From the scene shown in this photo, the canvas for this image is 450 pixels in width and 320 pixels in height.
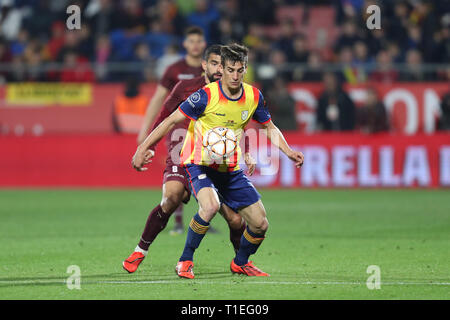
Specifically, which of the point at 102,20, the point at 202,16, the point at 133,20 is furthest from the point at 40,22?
the point at 202,16

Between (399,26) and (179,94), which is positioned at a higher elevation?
(399,26)

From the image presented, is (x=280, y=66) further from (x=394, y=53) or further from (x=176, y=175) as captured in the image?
(x=176, y=175)

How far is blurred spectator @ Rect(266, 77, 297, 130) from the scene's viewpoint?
62.6ft

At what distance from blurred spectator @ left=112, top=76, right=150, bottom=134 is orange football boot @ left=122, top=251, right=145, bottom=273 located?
1140 centimetres

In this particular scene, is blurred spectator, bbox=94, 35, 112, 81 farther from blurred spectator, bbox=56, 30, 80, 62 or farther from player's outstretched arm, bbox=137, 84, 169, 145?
player's outstretched arm, bbox=137, 84, 169, 145

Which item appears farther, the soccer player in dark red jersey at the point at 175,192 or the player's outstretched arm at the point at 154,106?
the player's outstretched arm at the point at 154,106

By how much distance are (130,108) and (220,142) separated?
40.2ft

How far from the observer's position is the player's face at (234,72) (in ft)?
26.0

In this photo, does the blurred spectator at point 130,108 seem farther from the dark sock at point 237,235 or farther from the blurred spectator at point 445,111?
the dark sock at point 237,235

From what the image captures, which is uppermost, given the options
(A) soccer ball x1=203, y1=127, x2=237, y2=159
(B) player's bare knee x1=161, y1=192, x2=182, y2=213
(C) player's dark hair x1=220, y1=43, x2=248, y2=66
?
(C) player's dark hair x1=220, y1=43, x2=248, y2=66

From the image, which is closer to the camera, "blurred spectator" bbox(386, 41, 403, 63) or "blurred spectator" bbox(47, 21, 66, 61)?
"blurred spectator" bbox(386, 41, 403, 63)

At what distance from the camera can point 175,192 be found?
8930 millimetres

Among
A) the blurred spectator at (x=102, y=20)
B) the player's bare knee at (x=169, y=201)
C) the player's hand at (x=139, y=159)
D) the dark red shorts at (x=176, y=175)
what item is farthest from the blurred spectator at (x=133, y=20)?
the player's hand at (x=139, y=159)

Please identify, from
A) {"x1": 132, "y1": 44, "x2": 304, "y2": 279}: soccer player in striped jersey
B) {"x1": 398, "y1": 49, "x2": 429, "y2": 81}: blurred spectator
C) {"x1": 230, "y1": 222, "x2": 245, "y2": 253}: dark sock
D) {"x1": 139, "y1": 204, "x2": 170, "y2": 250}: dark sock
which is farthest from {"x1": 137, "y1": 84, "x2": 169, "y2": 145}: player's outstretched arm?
{"x1": 398, "y1": 49, "x2": 429, "y2": 81}: blurred spectator
